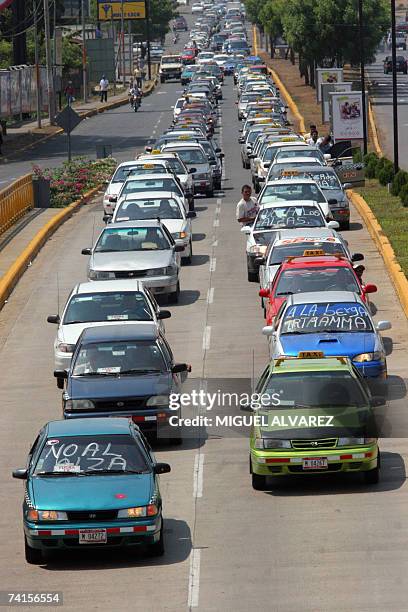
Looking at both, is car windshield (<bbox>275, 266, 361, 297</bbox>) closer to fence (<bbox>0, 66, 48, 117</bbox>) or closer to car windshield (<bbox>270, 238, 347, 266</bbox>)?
car windshield (<bbox>270, 238, 347, 266</bbox>)

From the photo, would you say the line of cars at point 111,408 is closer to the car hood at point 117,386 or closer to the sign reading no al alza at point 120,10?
the car hood at point 117,386

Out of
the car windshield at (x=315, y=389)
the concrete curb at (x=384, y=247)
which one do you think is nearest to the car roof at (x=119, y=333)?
the car windshield at (x=315, y=389)

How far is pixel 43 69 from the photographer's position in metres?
92.9

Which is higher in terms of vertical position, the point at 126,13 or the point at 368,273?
the point at 126,13

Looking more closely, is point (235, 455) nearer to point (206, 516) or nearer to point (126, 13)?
point (206, 516)

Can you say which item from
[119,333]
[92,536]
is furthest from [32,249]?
[92,536]

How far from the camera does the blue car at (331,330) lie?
2103 centimetres

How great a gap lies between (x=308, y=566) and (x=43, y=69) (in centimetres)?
8035

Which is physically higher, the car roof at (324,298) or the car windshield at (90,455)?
the car roof at (324,298)

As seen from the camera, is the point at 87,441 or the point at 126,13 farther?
the point at 126,13

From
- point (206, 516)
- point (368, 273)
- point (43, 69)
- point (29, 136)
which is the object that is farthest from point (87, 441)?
point (43, 69)

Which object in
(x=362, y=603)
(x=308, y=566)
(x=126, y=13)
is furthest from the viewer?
(x=126, y=13)

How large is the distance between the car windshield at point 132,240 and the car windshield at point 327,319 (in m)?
8.85

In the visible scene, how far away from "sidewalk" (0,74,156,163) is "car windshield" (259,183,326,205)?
36210mm
